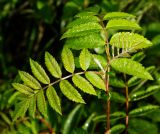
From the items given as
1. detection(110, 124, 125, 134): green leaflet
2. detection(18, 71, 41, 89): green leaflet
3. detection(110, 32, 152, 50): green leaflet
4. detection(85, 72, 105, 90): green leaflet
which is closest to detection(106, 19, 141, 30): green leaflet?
detection(110, 32, 152, 50): green leaflet

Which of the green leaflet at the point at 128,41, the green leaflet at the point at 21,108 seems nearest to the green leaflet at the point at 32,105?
the green leaflet at the point at 21,108

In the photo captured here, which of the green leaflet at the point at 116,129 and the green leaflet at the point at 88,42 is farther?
the green leaflet at the point at 116,129

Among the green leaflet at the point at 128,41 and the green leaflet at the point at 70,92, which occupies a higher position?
the green leaflet at the point at 128,41

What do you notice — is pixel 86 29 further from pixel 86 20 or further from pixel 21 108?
pixel 21 108

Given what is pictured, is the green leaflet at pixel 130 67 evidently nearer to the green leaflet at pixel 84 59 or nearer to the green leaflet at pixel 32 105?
the green leaflet at pixel 84 59

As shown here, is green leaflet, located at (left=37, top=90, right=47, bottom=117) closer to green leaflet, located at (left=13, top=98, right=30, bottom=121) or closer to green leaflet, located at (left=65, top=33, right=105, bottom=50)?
green leaflet, located at (left=13, top=98, right=30, bottom=121)

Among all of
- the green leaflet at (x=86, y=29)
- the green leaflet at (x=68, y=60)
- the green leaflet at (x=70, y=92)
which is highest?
the green leaflet at (x=86, y=29)
